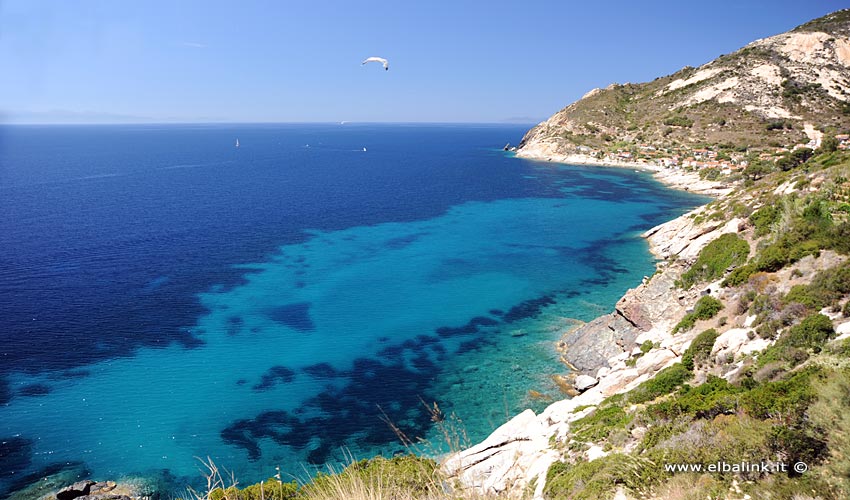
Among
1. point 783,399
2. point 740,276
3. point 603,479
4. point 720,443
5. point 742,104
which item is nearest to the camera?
point 720,443

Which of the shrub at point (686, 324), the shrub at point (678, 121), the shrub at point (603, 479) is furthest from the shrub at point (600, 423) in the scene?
the shrub at point (678, 121)

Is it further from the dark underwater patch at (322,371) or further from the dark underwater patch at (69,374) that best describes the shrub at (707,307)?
the dark underwater patch at (69,374)

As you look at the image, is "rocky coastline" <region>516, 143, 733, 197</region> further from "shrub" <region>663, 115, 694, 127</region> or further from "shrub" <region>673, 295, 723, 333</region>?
"shrub" <region>673, 295, 723, 333</region>

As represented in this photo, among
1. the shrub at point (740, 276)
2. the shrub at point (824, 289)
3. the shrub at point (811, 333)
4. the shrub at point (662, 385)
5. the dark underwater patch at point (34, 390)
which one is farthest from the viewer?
the dark underwater patch at point (34, 390)

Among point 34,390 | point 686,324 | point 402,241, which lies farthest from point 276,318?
point 686,324

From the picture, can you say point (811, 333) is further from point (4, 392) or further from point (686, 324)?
point (4, 392)

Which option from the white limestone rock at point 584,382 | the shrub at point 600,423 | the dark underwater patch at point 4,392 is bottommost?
the dark underwater patch at point 4,392

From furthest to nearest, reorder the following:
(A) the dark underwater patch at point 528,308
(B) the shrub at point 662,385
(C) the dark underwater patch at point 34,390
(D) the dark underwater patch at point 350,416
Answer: (A) the dark underwater patch at point 528,308
(C) the dark underwater patch at point 34,390
(D) the dark underwater patch at point 350,416
(B) the shrub at point 662,385
